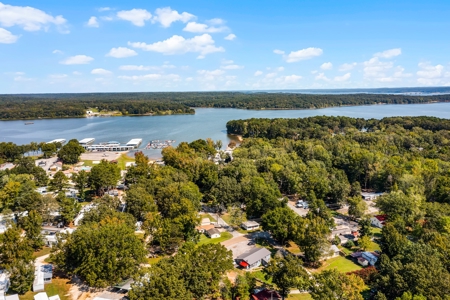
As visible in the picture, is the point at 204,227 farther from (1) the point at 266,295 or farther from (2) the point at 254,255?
(1) the point at 266,295

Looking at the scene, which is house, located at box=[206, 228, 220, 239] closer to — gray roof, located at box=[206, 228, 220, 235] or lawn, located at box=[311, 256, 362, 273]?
gray roof, located at box=[206, 228, 220, 235]

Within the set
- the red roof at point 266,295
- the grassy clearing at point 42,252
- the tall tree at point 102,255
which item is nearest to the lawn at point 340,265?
the red roof at point 266,295

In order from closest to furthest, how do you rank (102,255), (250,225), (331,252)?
(102,255), (331,252), (250,225)

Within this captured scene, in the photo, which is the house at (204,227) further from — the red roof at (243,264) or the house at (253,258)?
the red roof at (243,264)

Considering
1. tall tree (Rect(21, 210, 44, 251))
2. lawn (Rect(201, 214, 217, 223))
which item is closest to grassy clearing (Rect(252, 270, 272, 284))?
lawn (Rect(201, 214, 217, 223))

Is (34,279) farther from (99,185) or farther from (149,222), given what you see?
(99,185)

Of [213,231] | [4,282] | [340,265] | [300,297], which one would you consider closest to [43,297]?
[4,282]
